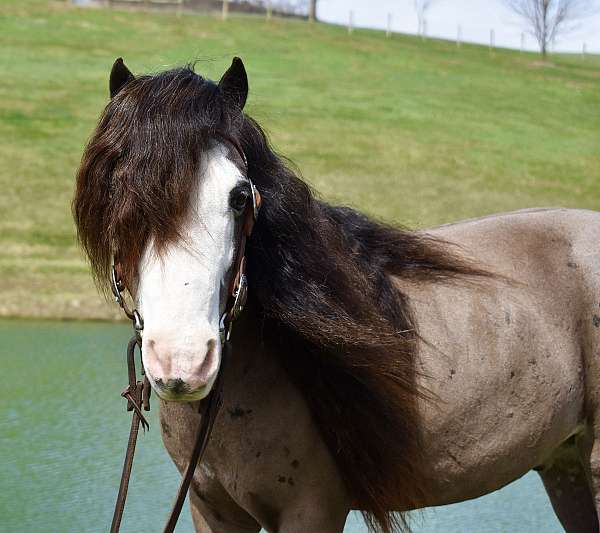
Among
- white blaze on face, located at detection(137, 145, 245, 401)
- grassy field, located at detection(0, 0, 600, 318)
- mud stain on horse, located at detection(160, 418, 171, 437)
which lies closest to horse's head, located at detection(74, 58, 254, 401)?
white blaze on face, located at detection(137, 145, 245, 401)

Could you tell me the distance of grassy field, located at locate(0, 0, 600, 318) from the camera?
12.0 m

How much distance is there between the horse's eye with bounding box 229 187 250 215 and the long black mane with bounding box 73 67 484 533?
0.07m

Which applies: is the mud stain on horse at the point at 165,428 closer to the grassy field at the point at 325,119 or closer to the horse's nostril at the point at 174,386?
the horse's nostril at the point at 174,386

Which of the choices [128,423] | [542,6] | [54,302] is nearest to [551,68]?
[542,6]

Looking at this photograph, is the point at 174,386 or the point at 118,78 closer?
the point at 174,386

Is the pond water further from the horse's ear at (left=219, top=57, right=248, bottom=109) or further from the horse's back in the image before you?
the horse's ear at (left=219, top=57, right=248, bottom=109)

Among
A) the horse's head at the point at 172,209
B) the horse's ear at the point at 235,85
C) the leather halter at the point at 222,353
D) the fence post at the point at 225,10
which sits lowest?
the leather halter at the point at 222,353

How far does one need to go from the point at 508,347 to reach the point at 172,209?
3.27ft

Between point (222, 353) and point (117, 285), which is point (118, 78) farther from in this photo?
point (222, 353)

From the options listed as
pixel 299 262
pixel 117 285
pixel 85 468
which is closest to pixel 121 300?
pixel 117 285

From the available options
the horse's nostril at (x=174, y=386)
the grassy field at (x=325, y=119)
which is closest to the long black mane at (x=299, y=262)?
the horse's nostril at (x=174, y=386)

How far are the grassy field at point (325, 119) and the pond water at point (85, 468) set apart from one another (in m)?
2.66

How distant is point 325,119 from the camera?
18000mm

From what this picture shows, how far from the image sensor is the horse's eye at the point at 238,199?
160cm
